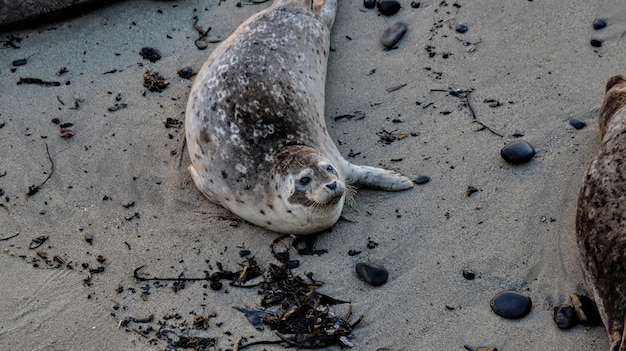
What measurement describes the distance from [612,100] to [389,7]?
1913 millimetres

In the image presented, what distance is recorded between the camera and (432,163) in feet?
16.9

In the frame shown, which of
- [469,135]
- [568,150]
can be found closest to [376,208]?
[469,135]

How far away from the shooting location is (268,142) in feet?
16.1

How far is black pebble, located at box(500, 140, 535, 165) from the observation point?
16.4ft

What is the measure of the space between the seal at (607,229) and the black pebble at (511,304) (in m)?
0.32

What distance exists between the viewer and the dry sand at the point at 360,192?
4.29 m

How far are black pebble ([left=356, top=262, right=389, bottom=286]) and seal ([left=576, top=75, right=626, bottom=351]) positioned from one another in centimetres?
97

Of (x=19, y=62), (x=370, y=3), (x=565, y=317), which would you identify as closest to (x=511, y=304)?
(x=565, y=317)

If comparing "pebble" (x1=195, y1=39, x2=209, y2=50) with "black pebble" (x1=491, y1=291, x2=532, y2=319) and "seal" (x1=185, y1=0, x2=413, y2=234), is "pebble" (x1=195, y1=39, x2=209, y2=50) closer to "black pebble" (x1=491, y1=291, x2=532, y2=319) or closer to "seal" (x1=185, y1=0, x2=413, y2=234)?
"seal" (x1=185, y1=0, x2=413, y2=234)

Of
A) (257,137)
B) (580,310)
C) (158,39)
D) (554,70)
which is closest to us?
→ (580,310)

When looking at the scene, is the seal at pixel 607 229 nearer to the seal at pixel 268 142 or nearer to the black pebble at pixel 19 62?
the seal at pixel 268 142

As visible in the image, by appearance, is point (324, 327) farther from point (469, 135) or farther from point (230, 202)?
point (469, 135)

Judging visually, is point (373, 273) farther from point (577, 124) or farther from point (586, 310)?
point (577, 124)

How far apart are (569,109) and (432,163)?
944 millimetres
